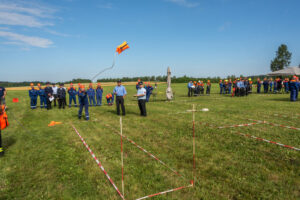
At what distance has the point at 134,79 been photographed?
291 feet

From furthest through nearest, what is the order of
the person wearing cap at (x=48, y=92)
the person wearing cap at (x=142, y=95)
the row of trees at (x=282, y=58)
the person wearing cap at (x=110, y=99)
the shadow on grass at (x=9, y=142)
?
the row of trees at (x=282, y=58) < the person wearing cap at (x=110, y=99) < the person wearing cap at (x=48, y=92) < the person wearing cap at (x=142, y=95) < the shadow on grass at (x=9, y=142)

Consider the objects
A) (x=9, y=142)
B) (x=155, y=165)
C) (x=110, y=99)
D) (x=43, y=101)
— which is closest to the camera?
(x=155, y=165)

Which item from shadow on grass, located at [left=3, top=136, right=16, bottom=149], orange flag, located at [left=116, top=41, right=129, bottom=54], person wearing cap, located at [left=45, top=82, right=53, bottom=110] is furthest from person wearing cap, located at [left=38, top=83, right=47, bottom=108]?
orange flag, located at [left=116, top=41, right=129, bottom=54]

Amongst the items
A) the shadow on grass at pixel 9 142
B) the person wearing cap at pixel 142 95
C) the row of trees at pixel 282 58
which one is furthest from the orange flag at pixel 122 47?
the row of trees at pixel 282 58

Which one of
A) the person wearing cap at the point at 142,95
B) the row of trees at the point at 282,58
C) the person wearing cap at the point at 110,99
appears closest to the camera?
the person wearing cap at the point at 142,95

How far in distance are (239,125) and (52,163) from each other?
→ 697 centimetres

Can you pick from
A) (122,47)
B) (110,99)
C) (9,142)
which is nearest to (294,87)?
(122,47)

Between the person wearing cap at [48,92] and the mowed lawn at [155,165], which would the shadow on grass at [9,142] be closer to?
the mowed lawn at [155,165]

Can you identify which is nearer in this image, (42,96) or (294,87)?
(294,87)

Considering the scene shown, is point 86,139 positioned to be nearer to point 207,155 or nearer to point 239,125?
point 207,155

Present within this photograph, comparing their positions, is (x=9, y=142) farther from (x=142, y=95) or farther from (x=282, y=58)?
(x=282, y=58)

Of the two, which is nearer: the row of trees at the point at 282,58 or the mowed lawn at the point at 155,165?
the mowed lawn at the point at 155,165

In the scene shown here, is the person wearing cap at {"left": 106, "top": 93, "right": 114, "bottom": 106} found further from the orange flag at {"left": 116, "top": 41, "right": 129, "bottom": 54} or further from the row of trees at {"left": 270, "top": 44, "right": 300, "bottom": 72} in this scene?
the row of trees at {"left": 270, "top": 44, "right": 300, "bottom": 72}

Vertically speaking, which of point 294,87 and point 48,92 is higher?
point 294,87
